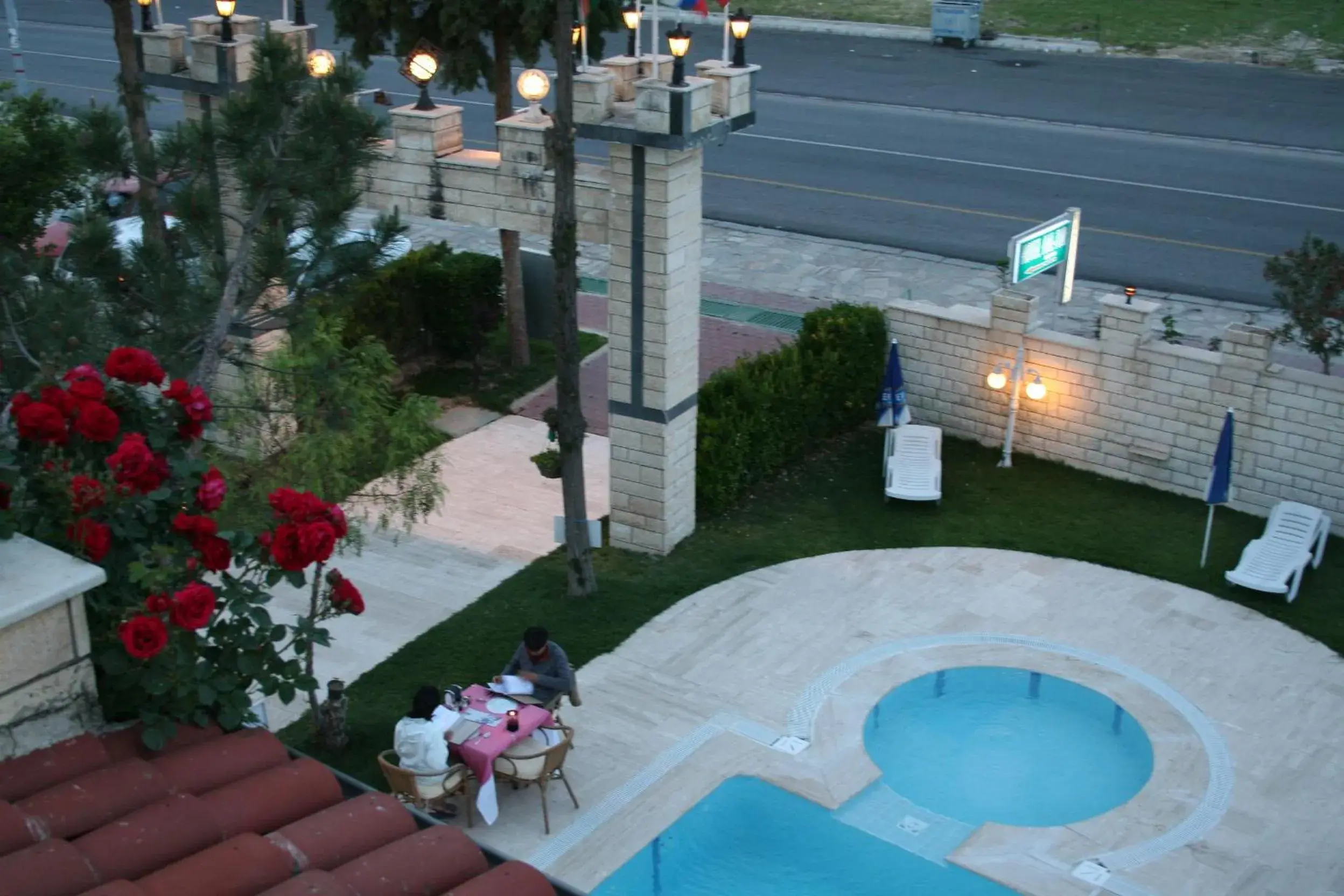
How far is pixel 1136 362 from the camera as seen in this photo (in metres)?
18.3

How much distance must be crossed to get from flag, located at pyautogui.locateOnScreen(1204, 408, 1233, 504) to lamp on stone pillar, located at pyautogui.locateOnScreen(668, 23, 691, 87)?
6.85 metres

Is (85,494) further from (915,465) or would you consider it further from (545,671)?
(915,465)

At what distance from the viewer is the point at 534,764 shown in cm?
1263

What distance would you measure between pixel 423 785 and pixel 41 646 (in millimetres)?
4994

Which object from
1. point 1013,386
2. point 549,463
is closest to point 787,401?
point 1013,386

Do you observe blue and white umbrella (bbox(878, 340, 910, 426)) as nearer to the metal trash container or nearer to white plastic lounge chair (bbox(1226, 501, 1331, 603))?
→ white plastic lounge chair (bbox(1226, 501, 1331, 603))

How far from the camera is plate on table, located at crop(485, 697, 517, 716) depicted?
1295 cm

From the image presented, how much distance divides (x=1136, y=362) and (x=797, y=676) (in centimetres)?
638

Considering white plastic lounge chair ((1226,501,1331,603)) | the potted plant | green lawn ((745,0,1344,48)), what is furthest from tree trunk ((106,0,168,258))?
green lawn ((745,0,1344,48))

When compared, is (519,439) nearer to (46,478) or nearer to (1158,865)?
(1158,865)

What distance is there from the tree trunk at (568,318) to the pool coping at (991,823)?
265cm

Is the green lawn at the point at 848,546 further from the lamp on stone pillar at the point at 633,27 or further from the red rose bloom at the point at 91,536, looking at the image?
the red rose bloom at the point at 91,536

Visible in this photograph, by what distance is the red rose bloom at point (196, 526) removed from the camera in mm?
8258

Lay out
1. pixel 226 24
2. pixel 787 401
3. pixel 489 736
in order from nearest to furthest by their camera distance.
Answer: pixel 489 736 < pixel 226 24 < pixel 787 401
